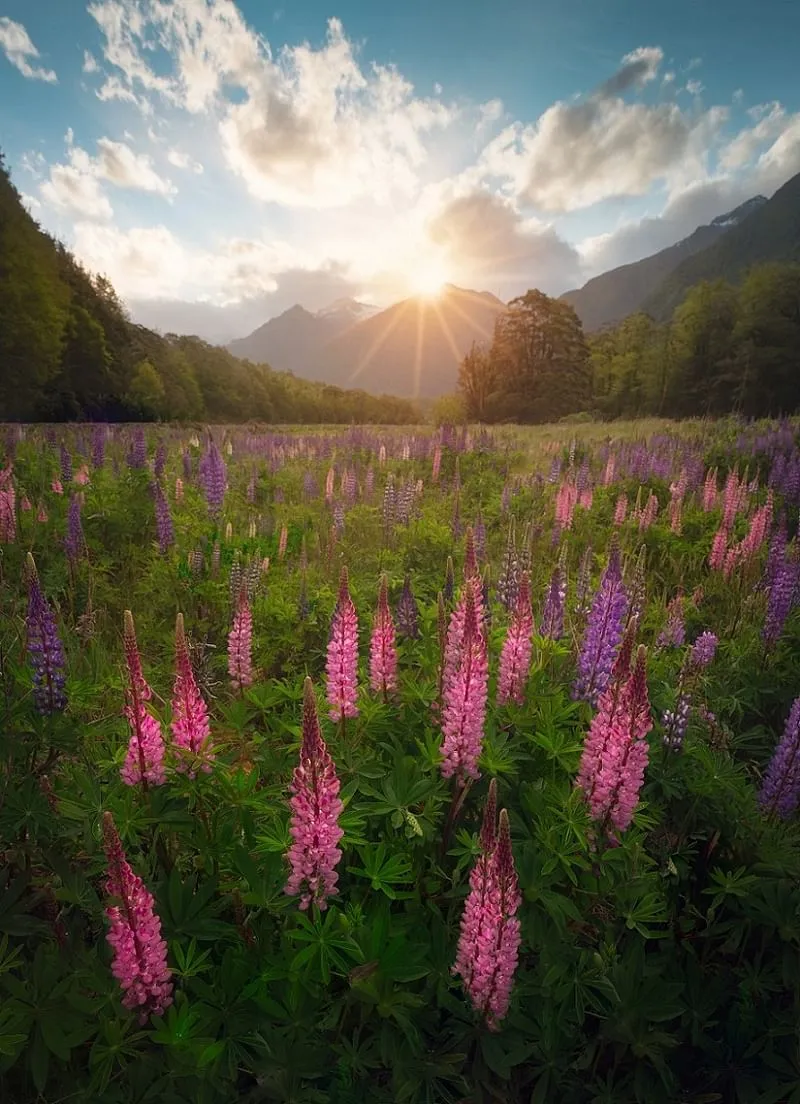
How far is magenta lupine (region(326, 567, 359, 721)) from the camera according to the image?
2.09m

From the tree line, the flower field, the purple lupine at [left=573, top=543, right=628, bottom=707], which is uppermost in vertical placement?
the tree line

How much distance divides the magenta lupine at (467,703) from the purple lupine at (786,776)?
1589mm

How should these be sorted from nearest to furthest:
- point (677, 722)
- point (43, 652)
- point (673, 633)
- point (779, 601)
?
1. point (43, 652)
2. point (677, 722)
3. point (673, 633)
4. point (779, 601)

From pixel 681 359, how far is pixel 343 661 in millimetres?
60738

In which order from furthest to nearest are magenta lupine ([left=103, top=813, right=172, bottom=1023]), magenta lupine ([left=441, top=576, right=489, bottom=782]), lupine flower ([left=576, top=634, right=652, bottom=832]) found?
1. magenta lupine ([left=441, top=576, right=489, bottom=782])
2. lupine flower ([left=576, top=634, right=652, bottom=832])
3. magenta lupine ([left=103, top=813, right=172, bottom=1023])

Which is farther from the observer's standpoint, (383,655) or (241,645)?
(241,645)

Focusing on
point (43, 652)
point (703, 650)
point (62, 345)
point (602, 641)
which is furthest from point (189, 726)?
point (62, 345)

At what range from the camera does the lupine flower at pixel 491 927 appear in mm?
1451

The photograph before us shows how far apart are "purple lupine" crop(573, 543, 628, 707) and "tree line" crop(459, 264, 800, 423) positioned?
46.6 meters

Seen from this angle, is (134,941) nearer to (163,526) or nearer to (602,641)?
(602,641)

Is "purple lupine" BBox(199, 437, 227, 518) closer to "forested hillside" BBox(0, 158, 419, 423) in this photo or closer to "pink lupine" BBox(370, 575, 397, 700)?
"pink lupine" BBox(370, 575, 397, 700)

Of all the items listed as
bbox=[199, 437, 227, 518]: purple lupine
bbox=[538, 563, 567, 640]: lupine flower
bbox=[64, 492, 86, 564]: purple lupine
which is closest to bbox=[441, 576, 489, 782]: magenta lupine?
bbox=[538, 563, 567, 640]: lupine flower

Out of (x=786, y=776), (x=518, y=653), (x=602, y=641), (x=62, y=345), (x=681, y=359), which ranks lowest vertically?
(x=786, y=776)

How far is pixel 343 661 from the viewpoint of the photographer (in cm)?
211
